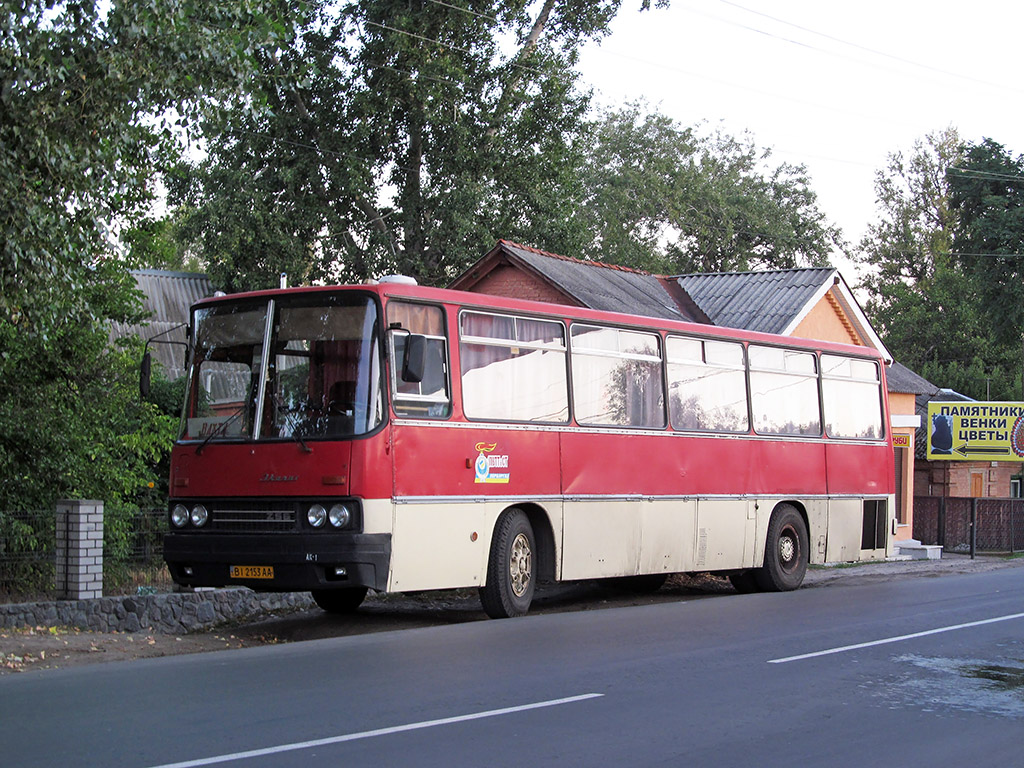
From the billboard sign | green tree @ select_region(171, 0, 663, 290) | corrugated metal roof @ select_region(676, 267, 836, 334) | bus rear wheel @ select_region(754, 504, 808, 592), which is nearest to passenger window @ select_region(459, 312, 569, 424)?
bus rear wheel @ select_region(754, 504, 808, 592)

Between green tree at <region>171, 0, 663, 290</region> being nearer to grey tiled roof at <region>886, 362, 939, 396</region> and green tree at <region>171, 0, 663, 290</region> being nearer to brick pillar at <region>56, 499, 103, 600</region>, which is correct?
grey tiled roof at <region>886, 362, 939, 396</region>

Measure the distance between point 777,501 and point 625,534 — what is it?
3690 millimetres

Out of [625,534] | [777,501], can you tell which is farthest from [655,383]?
[777,501]

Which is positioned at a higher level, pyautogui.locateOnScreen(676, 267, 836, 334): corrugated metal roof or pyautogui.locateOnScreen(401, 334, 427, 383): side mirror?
pyautogui.locateOnScreen(676, 267, 836, 334): corrugated metal roof

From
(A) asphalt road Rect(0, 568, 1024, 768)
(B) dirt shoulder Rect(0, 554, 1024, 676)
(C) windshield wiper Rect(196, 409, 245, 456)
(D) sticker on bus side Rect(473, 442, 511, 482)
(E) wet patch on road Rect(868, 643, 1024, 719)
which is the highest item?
(C) windshield wiper Rect(196, 409, 245, 456)

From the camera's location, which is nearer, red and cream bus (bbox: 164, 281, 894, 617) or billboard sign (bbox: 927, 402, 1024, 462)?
red and cream bus (bbox: 164, 281, 894, 617)

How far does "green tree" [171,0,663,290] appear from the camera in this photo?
1246 inches

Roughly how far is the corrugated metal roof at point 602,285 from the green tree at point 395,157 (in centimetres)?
450

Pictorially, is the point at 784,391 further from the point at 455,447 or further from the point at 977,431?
the point at 977,431

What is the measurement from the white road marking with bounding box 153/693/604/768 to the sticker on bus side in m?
4.76

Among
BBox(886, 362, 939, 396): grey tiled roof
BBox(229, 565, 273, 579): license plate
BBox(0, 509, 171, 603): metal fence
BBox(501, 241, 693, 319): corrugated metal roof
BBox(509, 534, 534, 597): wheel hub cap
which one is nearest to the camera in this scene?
BBox(229, 565, 273, 579): license plate

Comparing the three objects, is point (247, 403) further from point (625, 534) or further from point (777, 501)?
point (777, 501)

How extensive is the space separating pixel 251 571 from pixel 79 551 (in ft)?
9.41

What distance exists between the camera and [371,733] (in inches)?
281
